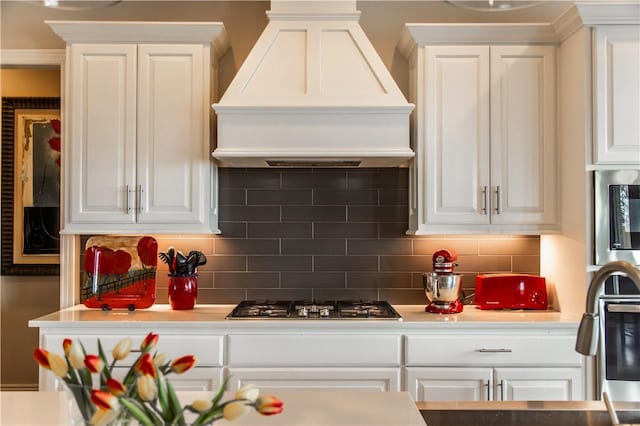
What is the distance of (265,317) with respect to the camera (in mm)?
2830

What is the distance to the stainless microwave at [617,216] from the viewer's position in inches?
108

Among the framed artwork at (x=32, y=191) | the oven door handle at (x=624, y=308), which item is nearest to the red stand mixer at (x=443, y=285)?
the oven door handle at (x=624, y=308)

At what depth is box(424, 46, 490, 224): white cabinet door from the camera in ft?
9.96

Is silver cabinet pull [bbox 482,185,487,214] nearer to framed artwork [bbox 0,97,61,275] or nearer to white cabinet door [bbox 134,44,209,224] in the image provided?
white cabinet door [bbox 134,44,209,224]

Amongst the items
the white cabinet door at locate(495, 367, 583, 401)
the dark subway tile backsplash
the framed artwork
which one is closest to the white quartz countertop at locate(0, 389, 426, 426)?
the white cabinet door at locate(495, 367, 583, 401)

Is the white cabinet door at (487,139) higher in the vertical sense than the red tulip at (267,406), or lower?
higher

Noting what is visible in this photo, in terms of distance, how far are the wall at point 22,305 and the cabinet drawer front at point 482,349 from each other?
9.19 ft

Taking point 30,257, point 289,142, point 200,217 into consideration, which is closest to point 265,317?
point 200,217

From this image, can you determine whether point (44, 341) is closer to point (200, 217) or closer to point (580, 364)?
point (200, 217)

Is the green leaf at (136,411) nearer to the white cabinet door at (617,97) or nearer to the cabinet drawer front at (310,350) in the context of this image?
the cabinet drawer front at (310,350)

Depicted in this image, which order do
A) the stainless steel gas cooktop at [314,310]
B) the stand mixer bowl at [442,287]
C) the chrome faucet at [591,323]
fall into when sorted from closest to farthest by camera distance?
the chrome faucet at [591,323], the stainless steel gas cooktop at [314,310], the stand mixer bowl at [442,287]

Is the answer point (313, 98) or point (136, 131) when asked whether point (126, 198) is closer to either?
point (136, 131)

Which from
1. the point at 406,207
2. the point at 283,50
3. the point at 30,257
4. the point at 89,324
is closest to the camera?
the point at 89,324

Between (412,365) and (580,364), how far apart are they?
0.76m
